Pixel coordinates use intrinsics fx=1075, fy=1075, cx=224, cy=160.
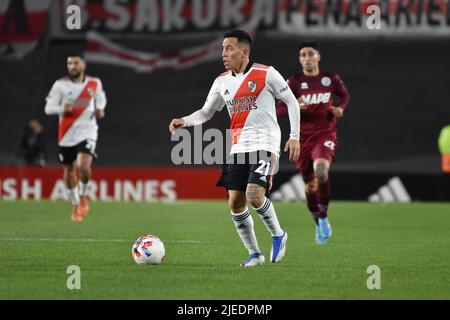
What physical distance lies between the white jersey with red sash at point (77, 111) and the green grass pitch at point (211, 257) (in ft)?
3.79

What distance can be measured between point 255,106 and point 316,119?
306 centimetres

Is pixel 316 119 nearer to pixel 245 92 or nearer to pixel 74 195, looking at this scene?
pixel 245 92

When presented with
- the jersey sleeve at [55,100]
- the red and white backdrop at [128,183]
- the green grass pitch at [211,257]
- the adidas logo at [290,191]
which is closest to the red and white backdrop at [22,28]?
the red and white backdrop at [128,183]

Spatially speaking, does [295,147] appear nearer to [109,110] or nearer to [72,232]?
[72,232]

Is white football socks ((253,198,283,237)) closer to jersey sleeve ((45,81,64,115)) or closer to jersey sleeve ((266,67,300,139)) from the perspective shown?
jersey sleeve ((266,67,300,139))

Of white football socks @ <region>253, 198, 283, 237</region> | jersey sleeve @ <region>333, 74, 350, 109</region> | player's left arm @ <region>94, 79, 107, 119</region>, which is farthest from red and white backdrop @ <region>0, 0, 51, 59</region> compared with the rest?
white football socks @ <region>253, 198, 283, 237</region>

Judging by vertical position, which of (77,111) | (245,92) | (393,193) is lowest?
(393,193)

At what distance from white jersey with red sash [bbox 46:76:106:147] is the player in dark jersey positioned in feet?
12.1

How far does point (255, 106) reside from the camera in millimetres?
9008

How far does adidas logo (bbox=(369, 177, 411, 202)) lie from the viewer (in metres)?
20.2

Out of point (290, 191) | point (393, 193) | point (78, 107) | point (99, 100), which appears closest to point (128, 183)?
point (290, 191)

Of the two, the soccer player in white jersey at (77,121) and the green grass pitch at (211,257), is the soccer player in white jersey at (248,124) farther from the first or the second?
the soccer player in white jersey at (77,121)
